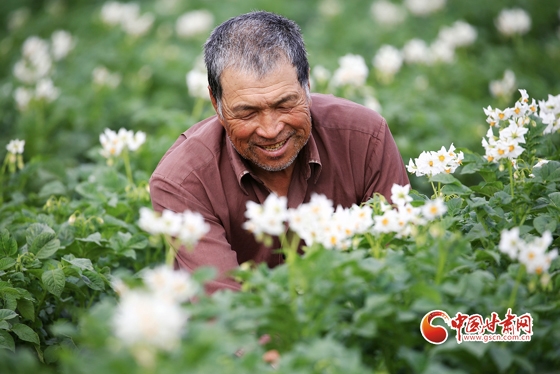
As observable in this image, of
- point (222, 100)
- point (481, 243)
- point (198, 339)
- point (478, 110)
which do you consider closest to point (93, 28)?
point (478, 110)

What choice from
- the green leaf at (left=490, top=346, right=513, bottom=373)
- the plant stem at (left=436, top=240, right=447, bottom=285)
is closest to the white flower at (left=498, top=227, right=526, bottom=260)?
the plant stem at (left=436, top=240, right=447, bottom=285)

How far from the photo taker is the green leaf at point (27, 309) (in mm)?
3098

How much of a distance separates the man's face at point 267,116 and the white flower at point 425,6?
24.3 feet

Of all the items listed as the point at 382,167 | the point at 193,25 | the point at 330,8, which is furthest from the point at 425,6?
the point at 382,167

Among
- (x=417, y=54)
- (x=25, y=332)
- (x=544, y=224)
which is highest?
(x=544, y=224)


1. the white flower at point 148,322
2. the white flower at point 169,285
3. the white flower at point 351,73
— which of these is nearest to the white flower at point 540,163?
the white flower at point 169,285

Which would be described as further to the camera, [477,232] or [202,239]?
[202,239]

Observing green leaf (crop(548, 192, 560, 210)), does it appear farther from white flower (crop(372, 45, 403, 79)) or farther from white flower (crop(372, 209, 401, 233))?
white flower (crop(372, 45, 403, 79))

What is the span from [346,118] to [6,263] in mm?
1689

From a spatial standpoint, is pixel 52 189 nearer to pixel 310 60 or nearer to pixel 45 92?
pixel 45 92

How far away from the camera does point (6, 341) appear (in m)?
2.88

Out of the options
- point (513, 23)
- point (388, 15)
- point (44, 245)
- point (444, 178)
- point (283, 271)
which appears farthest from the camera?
point (388, 15)

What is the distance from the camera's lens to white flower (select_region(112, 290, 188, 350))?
1.60 meters

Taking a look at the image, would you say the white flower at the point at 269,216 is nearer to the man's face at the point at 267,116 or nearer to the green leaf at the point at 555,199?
the man's face at the point at 267,116
